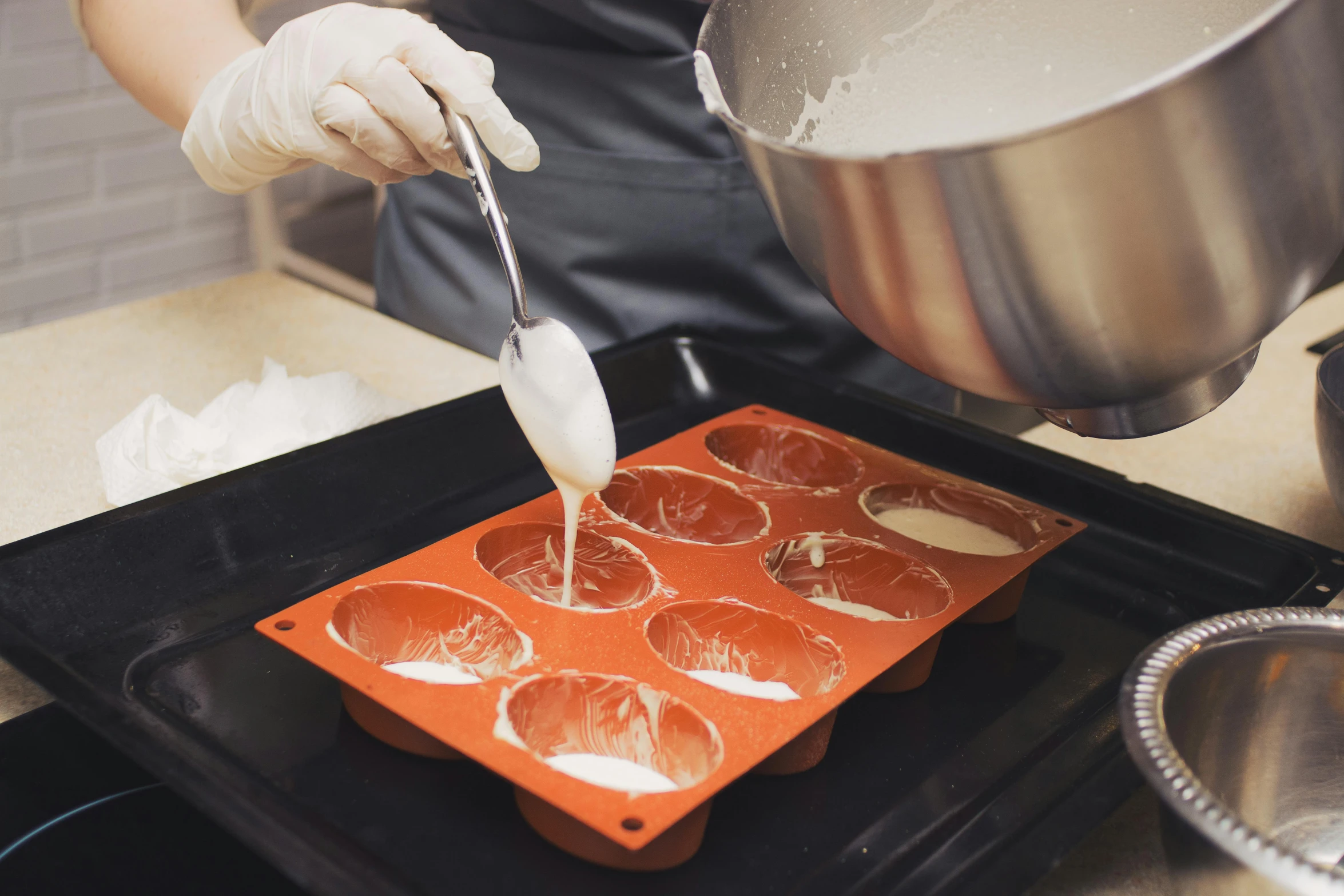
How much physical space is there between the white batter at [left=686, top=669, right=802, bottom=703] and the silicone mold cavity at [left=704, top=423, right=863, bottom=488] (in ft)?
0.95

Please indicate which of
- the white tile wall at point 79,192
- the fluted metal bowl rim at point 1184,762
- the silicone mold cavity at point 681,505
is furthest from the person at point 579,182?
the white tile wall at point 79,192

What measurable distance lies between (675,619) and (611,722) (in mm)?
118

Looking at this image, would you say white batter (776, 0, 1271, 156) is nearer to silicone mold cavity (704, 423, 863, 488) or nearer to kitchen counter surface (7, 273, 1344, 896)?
silicone mold cavity (704, 423, 863, 488)

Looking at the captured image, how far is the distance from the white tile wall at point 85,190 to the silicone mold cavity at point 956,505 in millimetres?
2208

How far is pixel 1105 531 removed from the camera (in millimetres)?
1029

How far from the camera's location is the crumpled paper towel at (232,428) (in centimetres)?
101

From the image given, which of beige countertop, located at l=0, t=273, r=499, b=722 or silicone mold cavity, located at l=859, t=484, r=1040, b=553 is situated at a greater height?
beige countertop, located at l=0, t=273, r=499, b=722

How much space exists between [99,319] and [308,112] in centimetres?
57

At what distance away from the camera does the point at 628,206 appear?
1352 mm

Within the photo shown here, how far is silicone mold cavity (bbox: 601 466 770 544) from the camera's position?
3.32ft

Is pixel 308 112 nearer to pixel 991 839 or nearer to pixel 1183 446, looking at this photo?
pixel 991 839

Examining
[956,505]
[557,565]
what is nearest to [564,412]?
[557,565]

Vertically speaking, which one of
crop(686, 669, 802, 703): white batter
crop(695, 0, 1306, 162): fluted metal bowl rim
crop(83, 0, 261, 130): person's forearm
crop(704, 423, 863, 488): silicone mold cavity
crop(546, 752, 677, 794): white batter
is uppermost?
→ crop(83, 0, 261, 130): person's forearm

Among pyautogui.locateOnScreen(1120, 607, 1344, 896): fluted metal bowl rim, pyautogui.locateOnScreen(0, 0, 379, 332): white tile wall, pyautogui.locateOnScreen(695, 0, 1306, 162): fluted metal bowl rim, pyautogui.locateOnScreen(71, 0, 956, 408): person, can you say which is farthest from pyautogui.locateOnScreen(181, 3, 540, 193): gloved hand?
pyautogui.locateOnScreen(0, 0, 379, 332): white tile wall
